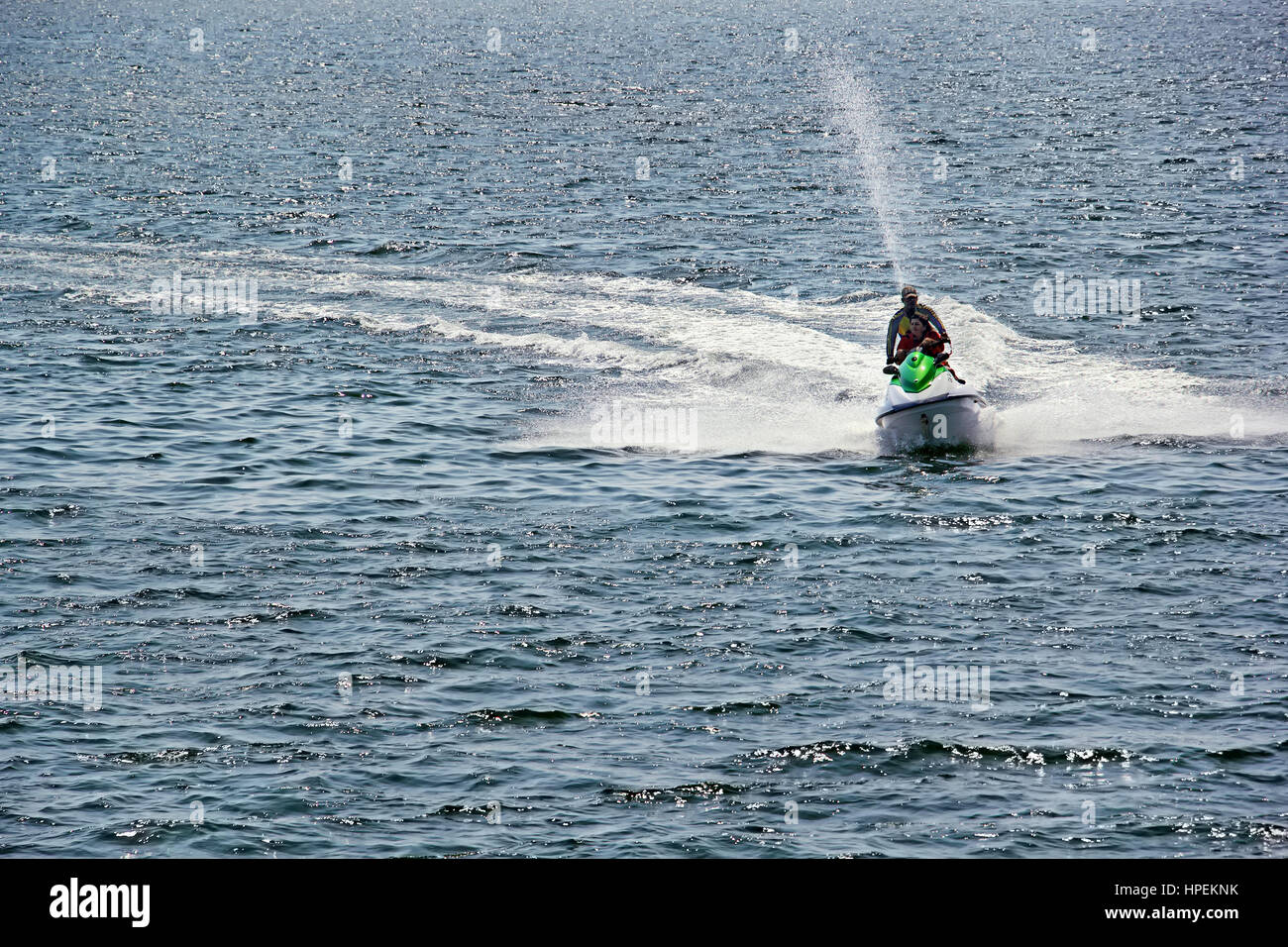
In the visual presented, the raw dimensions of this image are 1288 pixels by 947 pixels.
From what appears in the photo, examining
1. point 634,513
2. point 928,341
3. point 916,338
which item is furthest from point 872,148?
point 634,513

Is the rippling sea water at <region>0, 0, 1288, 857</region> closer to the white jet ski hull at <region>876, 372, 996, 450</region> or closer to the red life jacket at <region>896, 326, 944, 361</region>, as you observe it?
the white jet ski hull at <region>876, 372, 996, 450</region>

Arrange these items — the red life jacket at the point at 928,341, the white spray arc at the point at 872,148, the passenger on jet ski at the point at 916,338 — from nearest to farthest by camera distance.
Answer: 1. the red life jacket at the point at 928,341
2. the passenger on jet ski at the point at 916,338
3. the white spray arc at the point at 872,148

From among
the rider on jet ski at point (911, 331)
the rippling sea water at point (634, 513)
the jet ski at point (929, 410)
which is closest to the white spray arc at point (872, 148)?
the rippling sea water at point (634, 513)

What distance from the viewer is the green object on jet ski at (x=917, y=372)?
2888 centimetres

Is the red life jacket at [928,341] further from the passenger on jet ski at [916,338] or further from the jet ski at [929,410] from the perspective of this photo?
the jet ski at [929,410]

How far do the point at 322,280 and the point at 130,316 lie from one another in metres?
5.89

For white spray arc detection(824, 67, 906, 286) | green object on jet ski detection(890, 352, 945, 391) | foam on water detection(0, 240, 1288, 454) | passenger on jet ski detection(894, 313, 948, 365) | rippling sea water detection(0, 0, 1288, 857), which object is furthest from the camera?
white spray arc detection(824, 67, 906, 286)

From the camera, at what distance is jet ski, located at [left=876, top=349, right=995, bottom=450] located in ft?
93.3

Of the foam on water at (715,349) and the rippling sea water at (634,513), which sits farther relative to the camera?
the foam on water at (715,349)

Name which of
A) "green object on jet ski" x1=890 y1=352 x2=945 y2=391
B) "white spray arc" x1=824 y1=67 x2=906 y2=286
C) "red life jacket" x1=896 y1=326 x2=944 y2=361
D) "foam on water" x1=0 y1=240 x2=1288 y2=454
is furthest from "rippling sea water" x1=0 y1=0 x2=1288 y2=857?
"red life jacket" x1=896 y1=326 x2=944 y2=361

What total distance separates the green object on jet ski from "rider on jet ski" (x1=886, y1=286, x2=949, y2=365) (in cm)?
28

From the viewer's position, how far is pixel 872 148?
67.8 metres

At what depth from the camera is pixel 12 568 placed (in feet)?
75.5
